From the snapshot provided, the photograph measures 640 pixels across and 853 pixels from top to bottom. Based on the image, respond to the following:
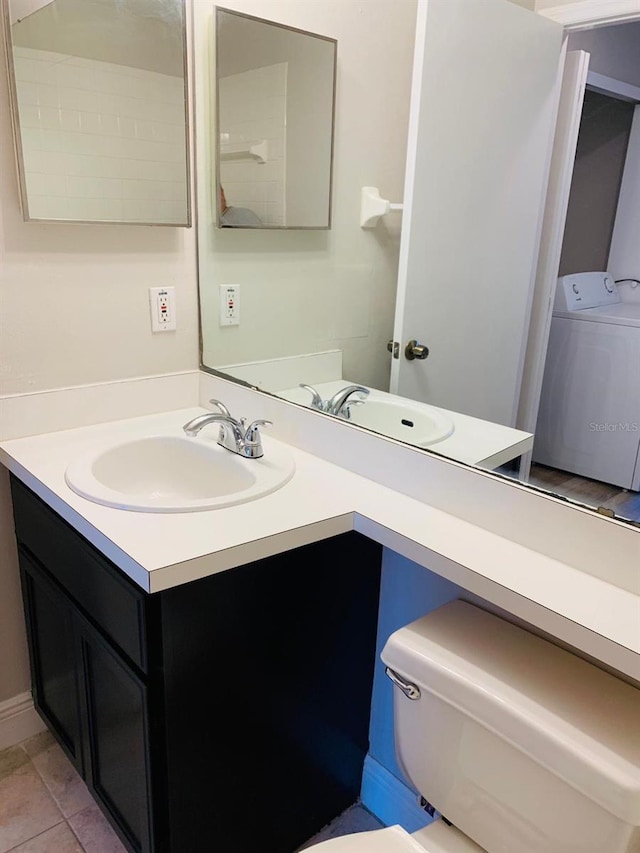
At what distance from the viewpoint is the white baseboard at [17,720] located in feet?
5.83

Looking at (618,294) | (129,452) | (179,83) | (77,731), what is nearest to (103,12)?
(179,83)

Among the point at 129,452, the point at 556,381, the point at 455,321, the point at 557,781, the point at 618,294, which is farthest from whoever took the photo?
the point at 129,452

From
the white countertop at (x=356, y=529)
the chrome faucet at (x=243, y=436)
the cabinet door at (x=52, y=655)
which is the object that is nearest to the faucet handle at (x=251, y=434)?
the chrome faucet at (x=243, y=436)

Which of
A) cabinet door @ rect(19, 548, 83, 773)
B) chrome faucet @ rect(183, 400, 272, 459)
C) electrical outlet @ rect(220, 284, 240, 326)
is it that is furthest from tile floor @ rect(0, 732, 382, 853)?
electrical outlet @ rect(220, 284, 240, 326)

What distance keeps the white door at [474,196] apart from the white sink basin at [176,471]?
373 mm

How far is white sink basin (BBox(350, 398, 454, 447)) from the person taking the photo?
1363mm

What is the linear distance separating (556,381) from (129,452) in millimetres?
1003

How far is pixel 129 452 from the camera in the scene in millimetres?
1622

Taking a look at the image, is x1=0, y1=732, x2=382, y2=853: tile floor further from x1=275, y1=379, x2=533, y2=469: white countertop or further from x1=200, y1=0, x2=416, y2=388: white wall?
x1=200, y1=0, x2=416, y2=388: white wall

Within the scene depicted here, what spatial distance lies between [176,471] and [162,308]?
1.48ft

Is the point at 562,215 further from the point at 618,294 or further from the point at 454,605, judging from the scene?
the point at 454,605

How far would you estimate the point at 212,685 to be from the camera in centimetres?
121

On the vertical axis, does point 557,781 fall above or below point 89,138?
below

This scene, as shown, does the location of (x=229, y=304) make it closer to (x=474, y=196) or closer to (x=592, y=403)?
(x=474, y=196)
